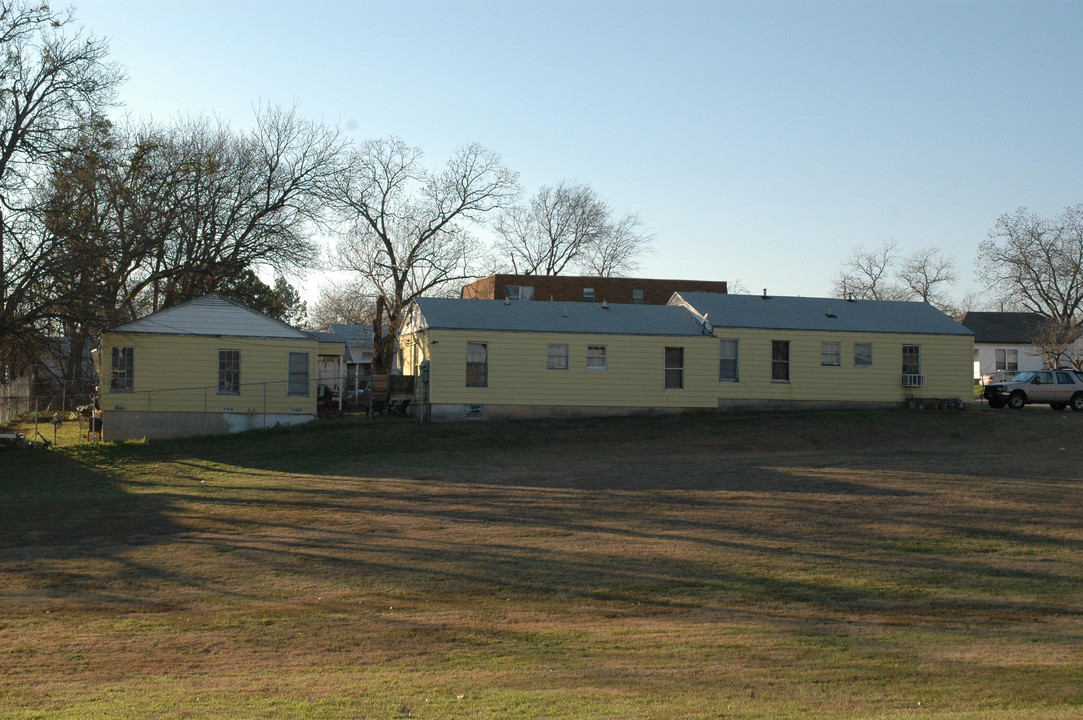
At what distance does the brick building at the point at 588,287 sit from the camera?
51844 mm

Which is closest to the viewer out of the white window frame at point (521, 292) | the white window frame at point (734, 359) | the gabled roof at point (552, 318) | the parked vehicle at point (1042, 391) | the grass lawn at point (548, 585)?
the grass lawn at point (548, 585)

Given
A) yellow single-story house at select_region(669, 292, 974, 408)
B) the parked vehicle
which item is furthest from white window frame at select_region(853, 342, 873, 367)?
the parked vehicle

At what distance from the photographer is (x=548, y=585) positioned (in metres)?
13.0

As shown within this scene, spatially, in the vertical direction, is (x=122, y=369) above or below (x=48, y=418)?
above

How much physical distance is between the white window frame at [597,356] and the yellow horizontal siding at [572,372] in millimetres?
95

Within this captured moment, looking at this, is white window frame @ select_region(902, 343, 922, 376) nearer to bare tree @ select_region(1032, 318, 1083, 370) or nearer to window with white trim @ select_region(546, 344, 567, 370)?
window with white trim @ select_region(546, 344, 567, 370)

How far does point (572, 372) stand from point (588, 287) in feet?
69.4

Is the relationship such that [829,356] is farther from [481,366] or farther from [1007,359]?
[1007,359]

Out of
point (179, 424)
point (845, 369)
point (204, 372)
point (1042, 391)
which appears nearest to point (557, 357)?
point (845, 369)

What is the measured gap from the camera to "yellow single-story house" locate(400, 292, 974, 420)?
31391 mm

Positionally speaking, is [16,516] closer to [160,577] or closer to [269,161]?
[160,577]

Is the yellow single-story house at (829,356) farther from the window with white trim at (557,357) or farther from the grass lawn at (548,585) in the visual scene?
the grass lawn at (548,585)

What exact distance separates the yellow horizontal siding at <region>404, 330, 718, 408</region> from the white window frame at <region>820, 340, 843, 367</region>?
3979mm

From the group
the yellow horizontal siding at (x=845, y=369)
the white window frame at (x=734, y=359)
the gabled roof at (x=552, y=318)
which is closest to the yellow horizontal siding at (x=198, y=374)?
the gabled roof at (x=552, y=318)
